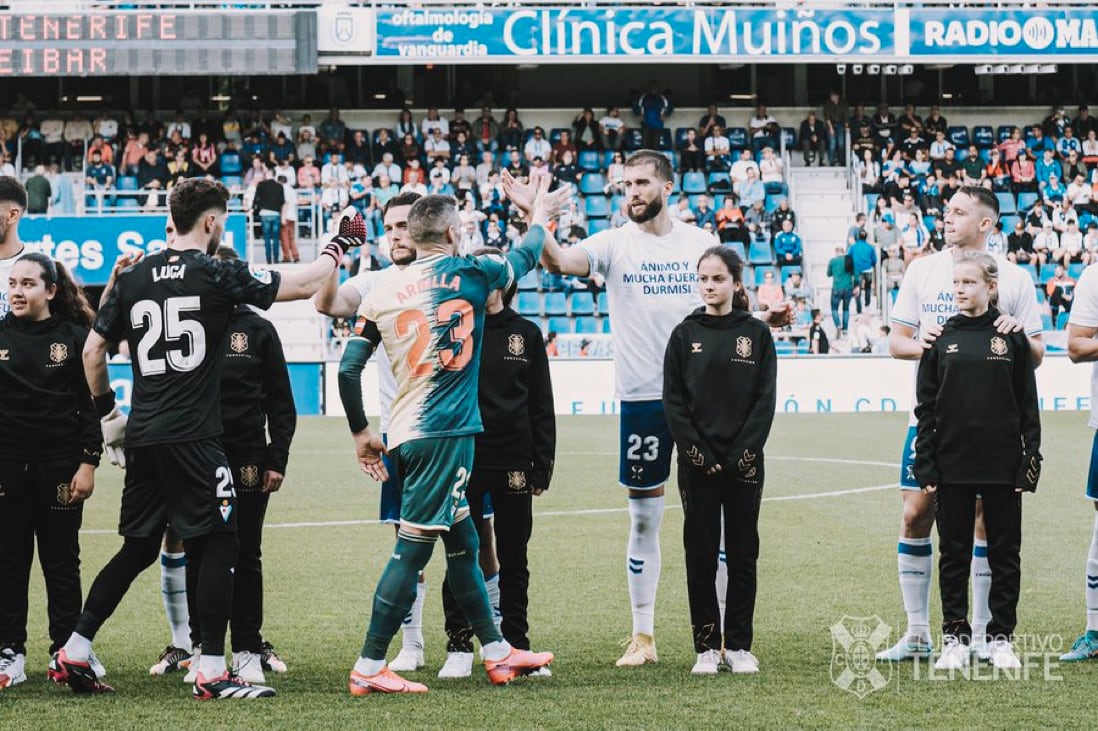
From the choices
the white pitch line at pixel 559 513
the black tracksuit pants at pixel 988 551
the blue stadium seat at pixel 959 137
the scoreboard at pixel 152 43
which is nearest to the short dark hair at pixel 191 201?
the black tracksuit pants at pixel 988 551

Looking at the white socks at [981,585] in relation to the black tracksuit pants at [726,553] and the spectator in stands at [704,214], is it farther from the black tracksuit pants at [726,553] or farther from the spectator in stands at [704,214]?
the spectator in stands at [704,214]

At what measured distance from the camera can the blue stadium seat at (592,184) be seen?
33.6m

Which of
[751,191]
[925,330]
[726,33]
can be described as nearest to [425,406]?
[925,330]

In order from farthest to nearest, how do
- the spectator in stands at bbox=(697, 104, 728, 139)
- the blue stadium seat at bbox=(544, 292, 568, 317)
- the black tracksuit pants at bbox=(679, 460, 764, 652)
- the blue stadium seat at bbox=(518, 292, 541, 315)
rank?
the spectator in stands at bbox=(697, 104, 728, 139) < the blue stadium seat at bbox=(518, 292, 541, 315) < the blue stadium seat at bbox=(544, 292, 568, 317) < the black tracksuit pants at bbox=(679, 460, 764, 652)

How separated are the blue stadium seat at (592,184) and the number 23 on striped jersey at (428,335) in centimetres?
2737

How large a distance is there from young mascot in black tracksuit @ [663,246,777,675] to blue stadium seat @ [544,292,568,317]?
2288cm

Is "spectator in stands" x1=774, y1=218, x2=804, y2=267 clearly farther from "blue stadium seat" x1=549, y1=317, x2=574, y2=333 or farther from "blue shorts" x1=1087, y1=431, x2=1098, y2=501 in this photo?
"blue shorts" x1=1087, y1=431, x2=1098, y2=501

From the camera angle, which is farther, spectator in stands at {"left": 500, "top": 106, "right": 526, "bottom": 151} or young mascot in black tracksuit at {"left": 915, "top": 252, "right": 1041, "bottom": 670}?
spectator in stands at {"left": 500, "top": 106, "right": 526, "bottom": 151}

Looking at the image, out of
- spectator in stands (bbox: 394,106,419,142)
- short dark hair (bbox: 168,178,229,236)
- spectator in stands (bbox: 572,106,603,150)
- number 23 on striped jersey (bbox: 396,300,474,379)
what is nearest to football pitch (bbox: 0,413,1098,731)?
number 23 on striped jersey (bbox: 396,300,474,379)

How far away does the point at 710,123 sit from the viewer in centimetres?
3522

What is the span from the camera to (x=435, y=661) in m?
7.33

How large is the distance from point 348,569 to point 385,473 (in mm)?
3838

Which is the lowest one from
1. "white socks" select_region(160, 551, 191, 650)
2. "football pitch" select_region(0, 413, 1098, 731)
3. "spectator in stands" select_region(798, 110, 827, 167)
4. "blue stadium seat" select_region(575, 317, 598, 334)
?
"football pitch" select_region(0, 413, 1098, 731)

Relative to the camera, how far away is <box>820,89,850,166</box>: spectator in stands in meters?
35.8
